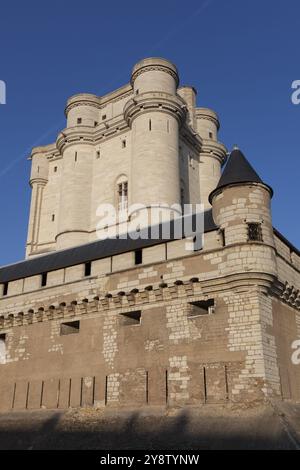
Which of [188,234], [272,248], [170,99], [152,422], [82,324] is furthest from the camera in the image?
[170,99]

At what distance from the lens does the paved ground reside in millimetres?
11953

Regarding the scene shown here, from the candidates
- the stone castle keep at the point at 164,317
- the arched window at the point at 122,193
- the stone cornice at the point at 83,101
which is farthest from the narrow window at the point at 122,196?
the stone castle keep at the point at 164,317

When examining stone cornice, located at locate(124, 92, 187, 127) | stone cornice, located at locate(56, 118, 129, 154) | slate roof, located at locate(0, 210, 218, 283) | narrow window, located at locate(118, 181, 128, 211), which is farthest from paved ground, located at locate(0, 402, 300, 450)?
stone cornice, located at locate(56, 118, 129, 154)

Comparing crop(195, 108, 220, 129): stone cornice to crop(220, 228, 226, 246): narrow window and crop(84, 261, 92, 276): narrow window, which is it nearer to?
crop(84, 261, 92, 276): narrow window

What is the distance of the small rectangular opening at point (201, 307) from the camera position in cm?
1520

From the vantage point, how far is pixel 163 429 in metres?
13.5

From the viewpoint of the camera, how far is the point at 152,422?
14.0 metres

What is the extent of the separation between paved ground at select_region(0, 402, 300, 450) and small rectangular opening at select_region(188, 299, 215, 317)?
3.07 metres

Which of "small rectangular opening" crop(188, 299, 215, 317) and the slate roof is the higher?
the slate roof

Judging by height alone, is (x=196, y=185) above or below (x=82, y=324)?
above

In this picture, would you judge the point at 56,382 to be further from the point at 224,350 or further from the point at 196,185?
the point at 196,185

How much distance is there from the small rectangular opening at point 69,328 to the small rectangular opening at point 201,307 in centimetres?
534
